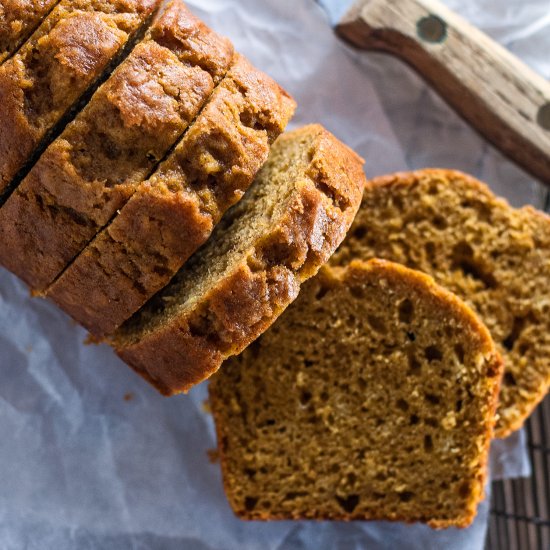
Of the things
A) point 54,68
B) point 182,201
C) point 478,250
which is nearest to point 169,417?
point 182,201

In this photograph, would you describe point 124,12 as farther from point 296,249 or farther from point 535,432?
point 535,432

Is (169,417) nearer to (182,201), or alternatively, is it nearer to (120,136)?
(182,201)

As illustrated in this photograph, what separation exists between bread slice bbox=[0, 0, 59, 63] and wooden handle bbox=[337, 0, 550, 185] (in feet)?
5.44

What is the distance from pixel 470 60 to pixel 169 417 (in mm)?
2281

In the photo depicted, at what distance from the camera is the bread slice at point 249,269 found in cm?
261

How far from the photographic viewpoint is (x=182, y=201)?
8.14ft

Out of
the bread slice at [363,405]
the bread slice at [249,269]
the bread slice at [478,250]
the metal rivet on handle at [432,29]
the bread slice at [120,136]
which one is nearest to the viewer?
the bread slice at [120,136]

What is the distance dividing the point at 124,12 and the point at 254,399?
1716 mm

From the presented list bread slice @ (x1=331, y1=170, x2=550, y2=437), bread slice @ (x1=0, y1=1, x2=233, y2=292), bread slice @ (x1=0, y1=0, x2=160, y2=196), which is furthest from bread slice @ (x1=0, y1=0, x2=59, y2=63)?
bread slice @ (x1=331, y1=170, x2=550, y2=437)

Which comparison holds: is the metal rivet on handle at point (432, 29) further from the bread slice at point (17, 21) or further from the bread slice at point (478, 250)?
the bread slice at point (17, 21)

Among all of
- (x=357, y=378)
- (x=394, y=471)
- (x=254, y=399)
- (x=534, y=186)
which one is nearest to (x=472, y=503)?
(x=394, y=471)

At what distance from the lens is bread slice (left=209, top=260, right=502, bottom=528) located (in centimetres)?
320

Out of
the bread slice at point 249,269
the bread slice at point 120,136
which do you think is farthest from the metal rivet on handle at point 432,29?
the bread slice at point 120,136

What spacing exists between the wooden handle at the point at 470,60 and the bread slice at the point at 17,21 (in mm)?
1657
